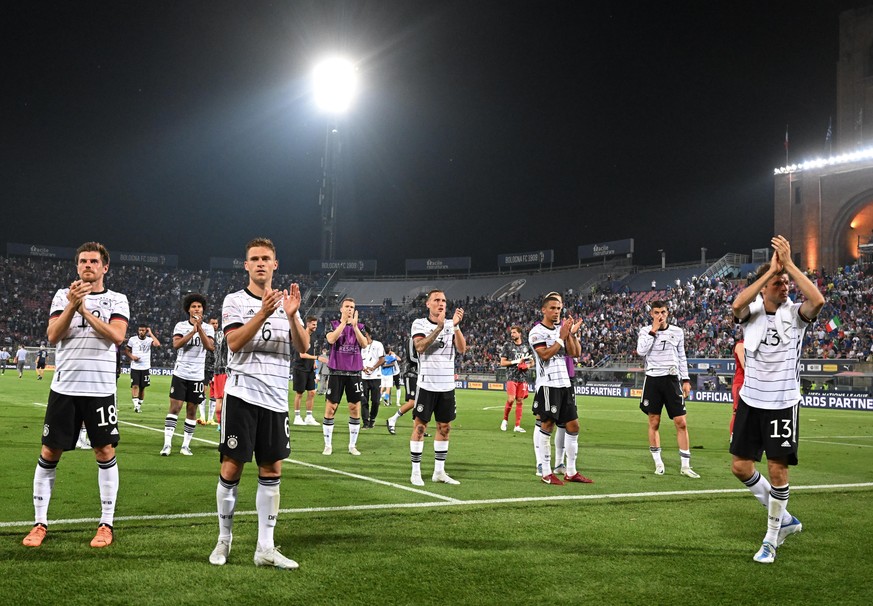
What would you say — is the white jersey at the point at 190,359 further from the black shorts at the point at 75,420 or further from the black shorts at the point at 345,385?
the black shorts at the point at 75,420

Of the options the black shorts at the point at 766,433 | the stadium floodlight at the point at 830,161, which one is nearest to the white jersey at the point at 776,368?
the black shorts at the point at 766,433

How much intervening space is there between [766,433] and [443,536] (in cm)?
295

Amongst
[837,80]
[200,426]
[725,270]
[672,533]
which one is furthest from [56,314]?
[837,80]

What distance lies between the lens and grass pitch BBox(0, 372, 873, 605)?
5.12 meters

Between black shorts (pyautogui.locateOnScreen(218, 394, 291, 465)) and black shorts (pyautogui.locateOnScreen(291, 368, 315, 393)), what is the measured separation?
1324 centimetres

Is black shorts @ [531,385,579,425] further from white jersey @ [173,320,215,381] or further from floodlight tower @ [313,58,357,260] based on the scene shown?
floodlight tower @ [313,58,357,260]

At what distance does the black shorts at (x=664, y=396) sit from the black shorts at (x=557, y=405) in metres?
1.59

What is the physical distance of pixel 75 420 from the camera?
6.37 metres

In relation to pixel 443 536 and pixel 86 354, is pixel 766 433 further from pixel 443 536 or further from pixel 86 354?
pixel 86 354

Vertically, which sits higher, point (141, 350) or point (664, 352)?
point (664, 352)

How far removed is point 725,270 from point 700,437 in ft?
126

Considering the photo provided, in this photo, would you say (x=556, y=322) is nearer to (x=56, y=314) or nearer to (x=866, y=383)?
(x=56, y=314)

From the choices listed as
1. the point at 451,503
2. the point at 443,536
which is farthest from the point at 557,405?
the point at 443,536

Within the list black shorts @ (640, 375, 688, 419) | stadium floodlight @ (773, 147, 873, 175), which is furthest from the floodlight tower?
black shorts @ (640, 375, 688, 419)
